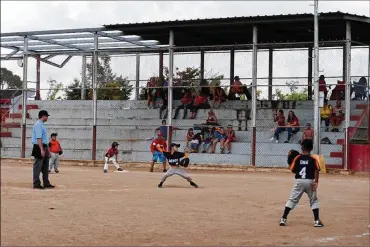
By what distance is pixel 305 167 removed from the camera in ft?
39.8

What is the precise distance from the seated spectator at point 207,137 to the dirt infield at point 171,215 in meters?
10.3

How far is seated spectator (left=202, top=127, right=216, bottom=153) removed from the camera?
3005 cm

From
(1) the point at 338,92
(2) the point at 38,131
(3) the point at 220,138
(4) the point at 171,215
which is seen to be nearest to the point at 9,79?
(3) the point at 220,138

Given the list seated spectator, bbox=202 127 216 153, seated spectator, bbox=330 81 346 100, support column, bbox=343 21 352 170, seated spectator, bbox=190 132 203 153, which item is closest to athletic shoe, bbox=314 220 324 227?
support column, bbox=343 21 352 170

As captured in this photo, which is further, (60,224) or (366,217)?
(366,217)

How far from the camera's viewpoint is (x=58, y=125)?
35.0 metres

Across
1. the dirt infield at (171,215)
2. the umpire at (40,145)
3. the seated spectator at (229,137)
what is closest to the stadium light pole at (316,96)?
the seated spectator at (229,137)

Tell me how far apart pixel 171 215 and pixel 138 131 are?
20.2m

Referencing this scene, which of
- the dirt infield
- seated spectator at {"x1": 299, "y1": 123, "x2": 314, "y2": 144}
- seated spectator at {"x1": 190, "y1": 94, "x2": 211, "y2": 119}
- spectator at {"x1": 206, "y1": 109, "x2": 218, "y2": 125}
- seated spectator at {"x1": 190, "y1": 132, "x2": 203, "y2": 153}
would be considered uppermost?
seated spectator at {"x1": 190, "y1": 94, "x2": 211, "y2": 119}

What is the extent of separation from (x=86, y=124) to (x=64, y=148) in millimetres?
1788

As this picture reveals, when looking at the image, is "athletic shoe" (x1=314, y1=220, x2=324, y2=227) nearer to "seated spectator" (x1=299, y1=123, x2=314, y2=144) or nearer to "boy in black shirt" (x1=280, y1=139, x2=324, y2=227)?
"boy in black shirt" (x1=280, y1=139, x2=324, y2=227)

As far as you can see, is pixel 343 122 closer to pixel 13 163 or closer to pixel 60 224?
pixel 13 163

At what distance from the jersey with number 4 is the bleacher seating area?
612 inches

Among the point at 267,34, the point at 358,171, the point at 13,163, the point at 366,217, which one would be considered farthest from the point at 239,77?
the point at 366,217
